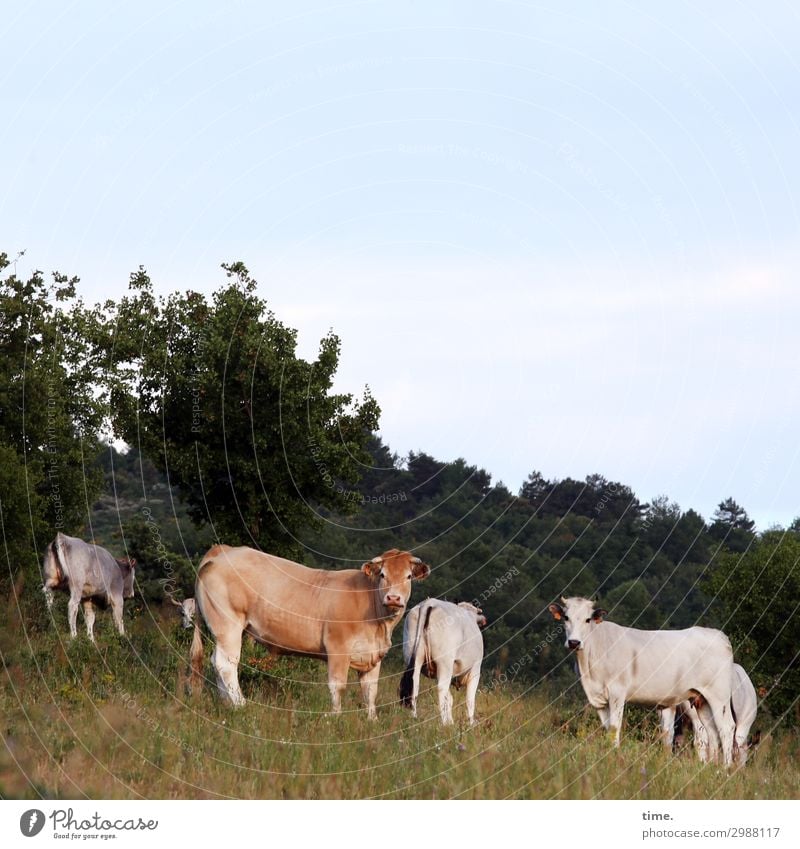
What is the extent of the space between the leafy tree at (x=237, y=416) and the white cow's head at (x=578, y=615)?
482 inches

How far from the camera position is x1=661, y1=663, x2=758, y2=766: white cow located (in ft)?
65.3

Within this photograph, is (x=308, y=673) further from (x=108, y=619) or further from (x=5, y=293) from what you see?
(x=5, y=293)

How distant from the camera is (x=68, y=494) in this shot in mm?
45438

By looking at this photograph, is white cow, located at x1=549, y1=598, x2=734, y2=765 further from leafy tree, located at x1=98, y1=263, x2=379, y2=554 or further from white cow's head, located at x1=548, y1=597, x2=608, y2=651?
leafy tree, located at x1=98, y1=263, x2=379, y2=554

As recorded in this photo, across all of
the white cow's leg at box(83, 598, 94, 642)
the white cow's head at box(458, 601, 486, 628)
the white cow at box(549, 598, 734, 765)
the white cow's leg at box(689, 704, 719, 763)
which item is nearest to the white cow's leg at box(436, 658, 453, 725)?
the white cow's head at box(458, 601, 486, 628)

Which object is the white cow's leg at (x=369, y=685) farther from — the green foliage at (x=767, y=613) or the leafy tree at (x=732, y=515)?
the leafy tree at (x=732, y=515)

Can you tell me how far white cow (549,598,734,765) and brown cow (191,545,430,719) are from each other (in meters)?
3.20

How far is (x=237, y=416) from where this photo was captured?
30953mm

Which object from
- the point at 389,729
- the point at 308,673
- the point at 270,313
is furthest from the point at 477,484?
the point at 389,729

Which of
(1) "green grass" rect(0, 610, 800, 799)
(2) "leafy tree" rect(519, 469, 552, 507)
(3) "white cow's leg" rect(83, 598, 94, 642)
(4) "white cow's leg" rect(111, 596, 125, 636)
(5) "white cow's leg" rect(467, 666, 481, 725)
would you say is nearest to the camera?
(1) "green grass" rect(0, 610, 800, 799)

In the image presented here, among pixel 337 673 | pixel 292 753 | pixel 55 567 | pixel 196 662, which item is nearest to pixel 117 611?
pixel 55 567

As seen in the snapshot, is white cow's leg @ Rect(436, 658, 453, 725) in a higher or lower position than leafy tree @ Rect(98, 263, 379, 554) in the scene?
lower

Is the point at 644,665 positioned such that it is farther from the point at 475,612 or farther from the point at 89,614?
the point at 89,614

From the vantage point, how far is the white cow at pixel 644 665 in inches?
756
